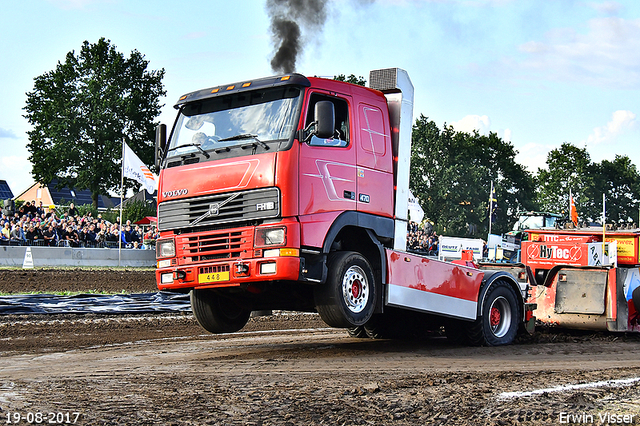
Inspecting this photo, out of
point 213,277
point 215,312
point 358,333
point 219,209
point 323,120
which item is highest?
point 323,120

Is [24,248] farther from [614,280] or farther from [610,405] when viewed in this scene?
[610,405]

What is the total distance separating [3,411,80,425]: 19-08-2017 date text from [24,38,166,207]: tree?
47037 mm

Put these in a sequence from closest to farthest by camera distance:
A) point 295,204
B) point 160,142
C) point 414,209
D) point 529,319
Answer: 1. point 295,204
2. point 160,142
3. point 529,319
4. point 414,209

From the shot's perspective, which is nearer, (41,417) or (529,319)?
(41,417)

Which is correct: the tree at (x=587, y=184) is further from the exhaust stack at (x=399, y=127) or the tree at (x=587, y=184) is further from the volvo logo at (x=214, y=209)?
the volvo logo at (x=214, y=209)

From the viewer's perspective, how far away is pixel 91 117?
4969cm

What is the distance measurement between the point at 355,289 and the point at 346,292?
6.6 inches

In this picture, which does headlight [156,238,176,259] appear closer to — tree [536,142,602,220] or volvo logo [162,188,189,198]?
volvo logo [162,188,189,198]

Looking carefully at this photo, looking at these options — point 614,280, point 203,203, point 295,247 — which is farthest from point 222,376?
point 614,280

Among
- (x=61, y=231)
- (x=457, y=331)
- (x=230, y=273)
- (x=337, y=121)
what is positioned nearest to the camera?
(x=230, y=273)

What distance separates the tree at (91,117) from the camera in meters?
49.8

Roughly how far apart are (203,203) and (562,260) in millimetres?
6447

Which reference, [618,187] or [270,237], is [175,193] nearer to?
[270,237]

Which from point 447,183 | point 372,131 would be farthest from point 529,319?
point 447,183
